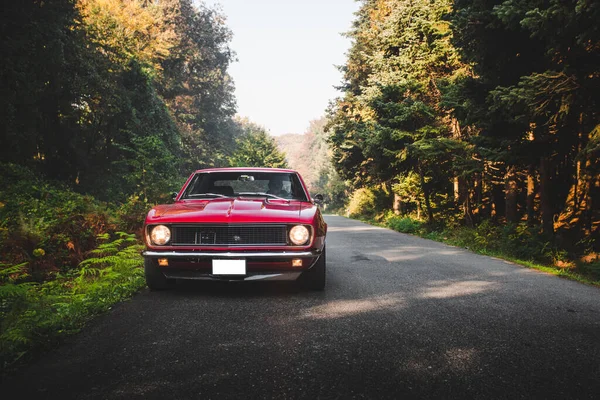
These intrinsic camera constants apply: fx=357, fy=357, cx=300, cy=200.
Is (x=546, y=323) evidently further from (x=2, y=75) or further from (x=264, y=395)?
(x=2, y=75)

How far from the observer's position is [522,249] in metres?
7.88

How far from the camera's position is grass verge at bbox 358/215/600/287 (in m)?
6.23

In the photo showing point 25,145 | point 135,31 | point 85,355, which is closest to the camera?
point 85,355

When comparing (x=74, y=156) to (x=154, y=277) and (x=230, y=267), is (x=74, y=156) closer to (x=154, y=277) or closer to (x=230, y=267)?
(x=154, y=277)

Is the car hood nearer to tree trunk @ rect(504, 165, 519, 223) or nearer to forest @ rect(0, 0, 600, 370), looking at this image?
forest @ rect(0, 0, 600, 370)

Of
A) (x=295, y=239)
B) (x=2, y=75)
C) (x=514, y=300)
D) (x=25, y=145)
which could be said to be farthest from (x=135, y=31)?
(x=514, y=300)

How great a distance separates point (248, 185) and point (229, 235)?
1450mm

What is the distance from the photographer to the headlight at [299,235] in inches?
156

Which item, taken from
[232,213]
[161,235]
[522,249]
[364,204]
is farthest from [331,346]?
[364,204]

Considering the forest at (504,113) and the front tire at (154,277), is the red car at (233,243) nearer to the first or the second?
the front tire at (154,277)

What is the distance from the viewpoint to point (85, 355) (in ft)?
8.52

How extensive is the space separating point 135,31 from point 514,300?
A: 84.9ft

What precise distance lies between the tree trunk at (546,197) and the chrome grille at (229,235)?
717 centimetres

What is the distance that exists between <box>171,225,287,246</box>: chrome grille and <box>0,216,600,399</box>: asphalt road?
0.66 meters
